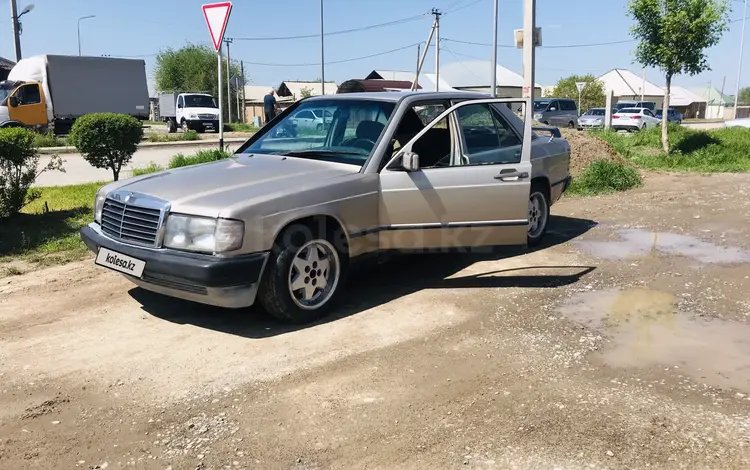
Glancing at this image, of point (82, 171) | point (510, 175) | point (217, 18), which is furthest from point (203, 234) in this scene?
point (82, 171)

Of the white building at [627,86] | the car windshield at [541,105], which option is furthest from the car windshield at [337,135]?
A: the white building at [627,86]

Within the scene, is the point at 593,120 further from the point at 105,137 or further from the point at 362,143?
the point at 362,143

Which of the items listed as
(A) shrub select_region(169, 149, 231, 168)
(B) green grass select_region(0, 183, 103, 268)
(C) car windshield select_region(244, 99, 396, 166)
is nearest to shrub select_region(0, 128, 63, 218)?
(B) green grass select_region(0, 183, 103, 268)

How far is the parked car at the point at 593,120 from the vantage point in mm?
33531

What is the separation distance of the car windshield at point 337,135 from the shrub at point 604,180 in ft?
20.1

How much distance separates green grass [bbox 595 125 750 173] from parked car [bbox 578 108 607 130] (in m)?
14.6

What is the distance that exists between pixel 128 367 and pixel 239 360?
0.68 metres

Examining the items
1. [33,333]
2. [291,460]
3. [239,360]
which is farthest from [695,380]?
[33,333]

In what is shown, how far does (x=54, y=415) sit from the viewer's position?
3375 millimetres

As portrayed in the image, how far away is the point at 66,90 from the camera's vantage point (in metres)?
26.9

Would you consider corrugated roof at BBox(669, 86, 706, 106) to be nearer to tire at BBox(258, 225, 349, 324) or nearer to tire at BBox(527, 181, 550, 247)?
tire at BBox(527, 181, 550, 247)

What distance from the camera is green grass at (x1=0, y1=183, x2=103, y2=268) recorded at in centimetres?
670

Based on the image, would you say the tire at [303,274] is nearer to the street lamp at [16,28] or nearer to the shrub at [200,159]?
the shrub at [200,159]

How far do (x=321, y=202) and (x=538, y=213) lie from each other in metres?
3.36
